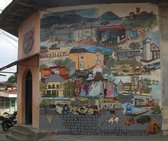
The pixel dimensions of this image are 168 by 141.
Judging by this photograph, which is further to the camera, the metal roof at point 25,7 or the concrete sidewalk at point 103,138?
the metal roof at point 25,7

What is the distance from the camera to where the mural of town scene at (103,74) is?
14180mm

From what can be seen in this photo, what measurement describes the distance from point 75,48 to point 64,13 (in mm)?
1465

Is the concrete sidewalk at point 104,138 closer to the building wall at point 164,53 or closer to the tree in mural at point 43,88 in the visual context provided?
the building wall at point 164,53

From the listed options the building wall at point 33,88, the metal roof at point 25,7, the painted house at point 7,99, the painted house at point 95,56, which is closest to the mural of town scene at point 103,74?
the painted house at point 95,56

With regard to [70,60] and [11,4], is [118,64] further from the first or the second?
[11,4]

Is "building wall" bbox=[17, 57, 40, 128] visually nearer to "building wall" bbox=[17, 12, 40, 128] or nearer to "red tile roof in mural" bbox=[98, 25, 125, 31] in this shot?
"building wall" bbox=[17, 12, 40, 128]

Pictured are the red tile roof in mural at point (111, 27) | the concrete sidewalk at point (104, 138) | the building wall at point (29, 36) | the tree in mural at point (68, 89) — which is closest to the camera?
the concrete sidewalk at point (104, 138)

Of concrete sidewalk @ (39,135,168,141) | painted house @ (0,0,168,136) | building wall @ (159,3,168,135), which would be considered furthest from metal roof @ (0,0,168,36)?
concrete sidewalk @ (39,135,168,141)

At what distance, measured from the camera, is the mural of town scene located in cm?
1418

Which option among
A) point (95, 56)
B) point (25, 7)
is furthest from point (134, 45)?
point (25, 7)

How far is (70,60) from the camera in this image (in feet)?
49.0

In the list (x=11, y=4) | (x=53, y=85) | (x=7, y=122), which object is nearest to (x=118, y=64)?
(x=53, y=85)

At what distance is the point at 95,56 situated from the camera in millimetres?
14625

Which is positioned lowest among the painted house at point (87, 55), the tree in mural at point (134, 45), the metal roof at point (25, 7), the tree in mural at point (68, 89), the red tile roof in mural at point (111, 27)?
the tree in mural at point (68, 89)
